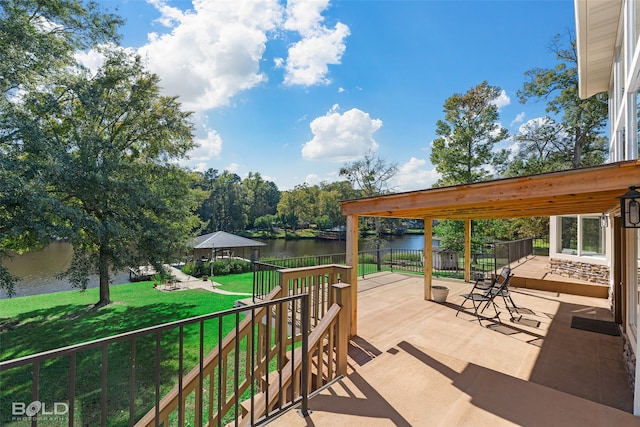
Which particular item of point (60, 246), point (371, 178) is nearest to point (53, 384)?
point (371, 178)

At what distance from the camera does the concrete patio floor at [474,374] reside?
98.3 inches

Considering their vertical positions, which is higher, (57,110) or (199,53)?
(199,53)

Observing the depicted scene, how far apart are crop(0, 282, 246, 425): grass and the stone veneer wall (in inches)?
359

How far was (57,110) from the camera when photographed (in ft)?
26.4

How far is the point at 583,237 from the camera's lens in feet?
27.9

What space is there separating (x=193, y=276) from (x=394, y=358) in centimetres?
1227

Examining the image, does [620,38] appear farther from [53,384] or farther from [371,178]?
[371,178]

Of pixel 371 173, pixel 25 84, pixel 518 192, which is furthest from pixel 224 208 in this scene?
pixel 518 192

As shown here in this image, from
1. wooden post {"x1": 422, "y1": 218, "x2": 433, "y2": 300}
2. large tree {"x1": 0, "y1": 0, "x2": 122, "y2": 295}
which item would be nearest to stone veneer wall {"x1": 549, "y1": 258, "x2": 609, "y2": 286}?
wooden post {"x1": 422, "y1": 218, "x2": 433, "y2": 300}

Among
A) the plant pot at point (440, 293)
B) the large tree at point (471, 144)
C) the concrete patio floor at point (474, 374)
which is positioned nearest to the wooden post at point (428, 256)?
the plant pot at point (440, 293)

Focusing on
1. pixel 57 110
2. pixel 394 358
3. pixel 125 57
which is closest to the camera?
pixel 394 358

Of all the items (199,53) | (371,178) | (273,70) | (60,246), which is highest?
(273,70)

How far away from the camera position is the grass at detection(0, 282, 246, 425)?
4359 millimetres

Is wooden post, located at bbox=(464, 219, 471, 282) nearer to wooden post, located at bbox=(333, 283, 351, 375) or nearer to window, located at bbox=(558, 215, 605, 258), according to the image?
window, located at bbox=(558, 215, 605, 258)
